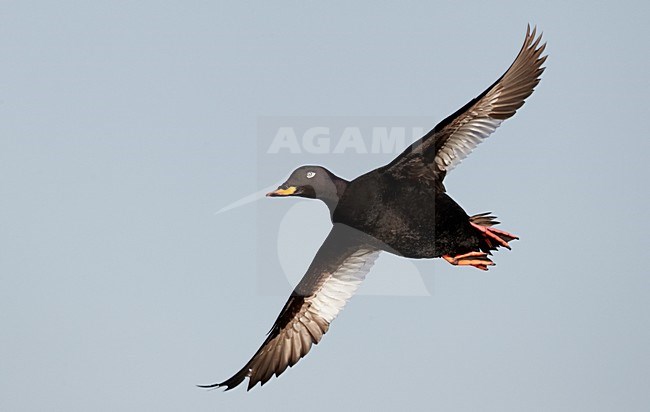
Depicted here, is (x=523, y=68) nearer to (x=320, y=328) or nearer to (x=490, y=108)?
(x=490, y=108)

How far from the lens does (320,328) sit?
504 inches

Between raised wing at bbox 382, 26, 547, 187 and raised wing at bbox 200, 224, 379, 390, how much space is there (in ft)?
4.89

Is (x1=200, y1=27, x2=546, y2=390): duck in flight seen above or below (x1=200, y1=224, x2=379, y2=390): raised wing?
above

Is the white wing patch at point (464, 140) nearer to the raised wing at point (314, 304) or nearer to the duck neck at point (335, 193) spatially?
the duck neck at point (335, 193)

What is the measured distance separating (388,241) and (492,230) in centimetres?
118

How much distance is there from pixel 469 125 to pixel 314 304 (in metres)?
3.24

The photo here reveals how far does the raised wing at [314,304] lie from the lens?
41.1ft

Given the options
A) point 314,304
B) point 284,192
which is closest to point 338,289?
point 314,304

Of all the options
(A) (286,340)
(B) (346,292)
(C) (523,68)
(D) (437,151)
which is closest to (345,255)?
(B) (346,292)

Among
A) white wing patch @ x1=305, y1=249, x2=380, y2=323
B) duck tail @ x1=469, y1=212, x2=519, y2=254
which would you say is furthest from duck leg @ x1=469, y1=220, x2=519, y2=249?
white wing patch @ x1=305, y1=249, x2=380, y2=323

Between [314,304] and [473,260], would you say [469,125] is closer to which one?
[473,260]

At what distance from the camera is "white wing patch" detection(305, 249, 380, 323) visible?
1288 cm

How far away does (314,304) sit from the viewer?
1291cm

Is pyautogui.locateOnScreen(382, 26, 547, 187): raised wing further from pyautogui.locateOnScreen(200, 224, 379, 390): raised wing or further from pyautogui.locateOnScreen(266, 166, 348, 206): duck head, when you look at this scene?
pyautogui.locateOnScreen(200, 224, 379, 390): raised wing
